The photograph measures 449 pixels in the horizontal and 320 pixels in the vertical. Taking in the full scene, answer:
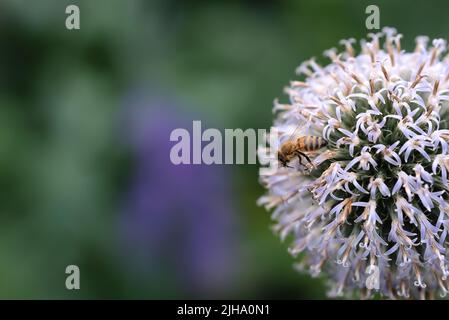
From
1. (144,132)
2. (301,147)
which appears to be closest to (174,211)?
(144,132)

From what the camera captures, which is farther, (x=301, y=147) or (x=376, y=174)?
(x=301, y=147)

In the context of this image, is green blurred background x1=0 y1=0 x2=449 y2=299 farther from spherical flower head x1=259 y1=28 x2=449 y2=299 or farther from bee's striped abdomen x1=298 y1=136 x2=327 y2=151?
bee's striped abdomen x1=298 y1=136 x2=327 y2=151

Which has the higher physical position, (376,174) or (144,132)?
(144,132)

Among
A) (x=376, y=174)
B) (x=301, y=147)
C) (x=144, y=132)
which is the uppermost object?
(x=144, y=132)

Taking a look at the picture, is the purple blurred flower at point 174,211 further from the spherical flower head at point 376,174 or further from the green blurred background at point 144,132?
the spherical flower head at point 376,174

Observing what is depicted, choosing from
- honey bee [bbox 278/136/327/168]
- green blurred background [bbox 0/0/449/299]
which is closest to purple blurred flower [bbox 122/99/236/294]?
green blurred background [bbox 0/0/449/299]

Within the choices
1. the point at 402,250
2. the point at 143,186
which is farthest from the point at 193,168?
the point at 402,250

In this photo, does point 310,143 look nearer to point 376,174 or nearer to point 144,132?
point 376,174
